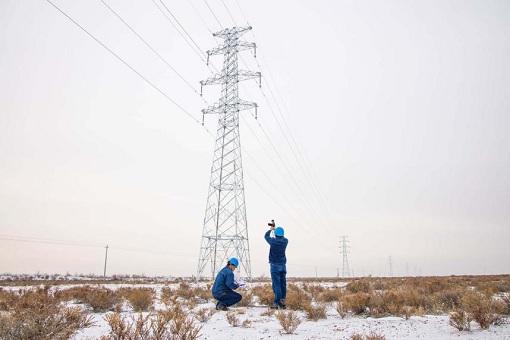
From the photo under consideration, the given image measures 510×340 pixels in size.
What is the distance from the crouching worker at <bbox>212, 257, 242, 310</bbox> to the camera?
9055 millimetres

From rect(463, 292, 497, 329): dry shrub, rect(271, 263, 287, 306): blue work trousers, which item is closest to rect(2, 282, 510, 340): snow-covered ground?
rect(463, 292, 497, 329): dry shrub

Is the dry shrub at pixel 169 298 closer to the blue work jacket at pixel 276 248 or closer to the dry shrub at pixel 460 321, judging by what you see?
the blue work jacket at pixel 276 248

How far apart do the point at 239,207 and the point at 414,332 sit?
16632mm

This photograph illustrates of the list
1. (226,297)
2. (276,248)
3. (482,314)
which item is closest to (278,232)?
(276,248)

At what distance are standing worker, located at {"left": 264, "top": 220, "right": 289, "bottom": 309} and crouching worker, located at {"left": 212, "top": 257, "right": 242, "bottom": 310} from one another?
1.07 m

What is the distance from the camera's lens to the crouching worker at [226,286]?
29.7ft

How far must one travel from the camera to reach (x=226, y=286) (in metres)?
9.45

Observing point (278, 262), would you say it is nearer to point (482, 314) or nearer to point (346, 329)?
point (346, 329)

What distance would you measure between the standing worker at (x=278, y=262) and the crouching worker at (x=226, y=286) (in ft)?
3.51

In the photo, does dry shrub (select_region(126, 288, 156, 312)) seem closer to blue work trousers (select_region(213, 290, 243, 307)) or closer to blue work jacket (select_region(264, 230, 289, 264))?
blue work trousers (select_region(213, 290, 243, 307))

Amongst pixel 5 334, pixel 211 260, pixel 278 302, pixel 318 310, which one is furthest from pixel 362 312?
pixel 211 260

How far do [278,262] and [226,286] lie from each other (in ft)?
5.10

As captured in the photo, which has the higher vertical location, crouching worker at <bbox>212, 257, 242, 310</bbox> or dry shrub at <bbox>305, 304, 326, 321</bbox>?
crouching worker at <bbox>212, 257, 242, 310</bbox>

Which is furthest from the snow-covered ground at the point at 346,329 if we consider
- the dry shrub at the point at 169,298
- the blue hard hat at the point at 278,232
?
the blue hard hat at the point at 278,232
